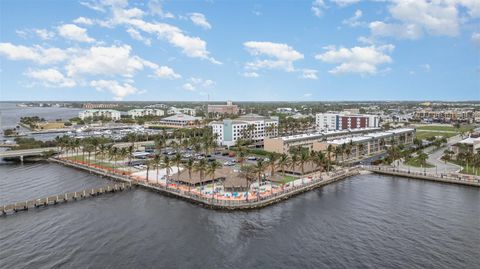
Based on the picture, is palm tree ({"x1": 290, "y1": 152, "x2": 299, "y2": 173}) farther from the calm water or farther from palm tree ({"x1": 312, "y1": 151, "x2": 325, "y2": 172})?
the calm water

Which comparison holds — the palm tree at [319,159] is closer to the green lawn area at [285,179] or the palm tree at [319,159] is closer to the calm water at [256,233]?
the green lawn area at [285,179]

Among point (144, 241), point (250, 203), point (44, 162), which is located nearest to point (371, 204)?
point (250, 203)

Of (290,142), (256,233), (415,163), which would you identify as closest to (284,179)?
(256,233)

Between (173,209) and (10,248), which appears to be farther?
(173,209)

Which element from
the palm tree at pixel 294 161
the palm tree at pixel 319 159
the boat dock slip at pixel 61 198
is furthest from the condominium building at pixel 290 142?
the boat dock slip at pixel 61 198

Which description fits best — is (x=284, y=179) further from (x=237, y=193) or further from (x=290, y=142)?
(x=290, y=142)

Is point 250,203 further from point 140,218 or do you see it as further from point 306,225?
point 140,218
